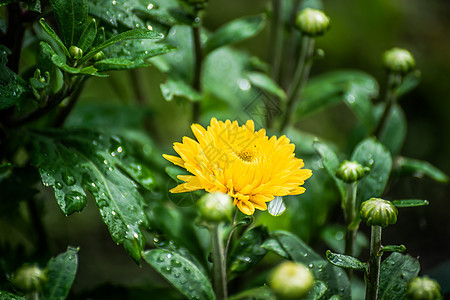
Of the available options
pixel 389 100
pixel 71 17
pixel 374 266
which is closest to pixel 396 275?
pixel 374 266

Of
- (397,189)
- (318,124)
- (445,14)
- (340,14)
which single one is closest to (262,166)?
(397,189)

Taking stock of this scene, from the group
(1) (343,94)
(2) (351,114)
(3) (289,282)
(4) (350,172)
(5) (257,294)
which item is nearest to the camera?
(3) (289,282)

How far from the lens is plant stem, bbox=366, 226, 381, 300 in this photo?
0.75m

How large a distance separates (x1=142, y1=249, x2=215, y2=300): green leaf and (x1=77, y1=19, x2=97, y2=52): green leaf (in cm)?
35

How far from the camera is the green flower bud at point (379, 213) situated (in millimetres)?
715

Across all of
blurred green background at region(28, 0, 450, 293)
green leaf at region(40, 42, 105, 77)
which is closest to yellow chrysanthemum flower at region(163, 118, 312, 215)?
green leaf at region(40, 42, 105, 77)

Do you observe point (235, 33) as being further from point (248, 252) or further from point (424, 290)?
point (424, 290)

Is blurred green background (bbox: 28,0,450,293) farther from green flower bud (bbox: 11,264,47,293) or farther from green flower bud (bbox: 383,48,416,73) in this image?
green flower bud (bbox: 11,264,47,293)

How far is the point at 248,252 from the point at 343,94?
0.54m

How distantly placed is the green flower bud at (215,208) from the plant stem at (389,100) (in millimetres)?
615

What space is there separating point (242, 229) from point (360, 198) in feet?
0.80

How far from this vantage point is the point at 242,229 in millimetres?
984

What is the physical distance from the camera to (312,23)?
3.26 feet

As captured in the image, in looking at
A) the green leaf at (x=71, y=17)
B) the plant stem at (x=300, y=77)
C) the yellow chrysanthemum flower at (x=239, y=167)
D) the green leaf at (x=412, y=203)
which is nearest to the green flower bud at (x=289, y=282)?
the yellow chrysanthemum flower at (x=239, y=167)
